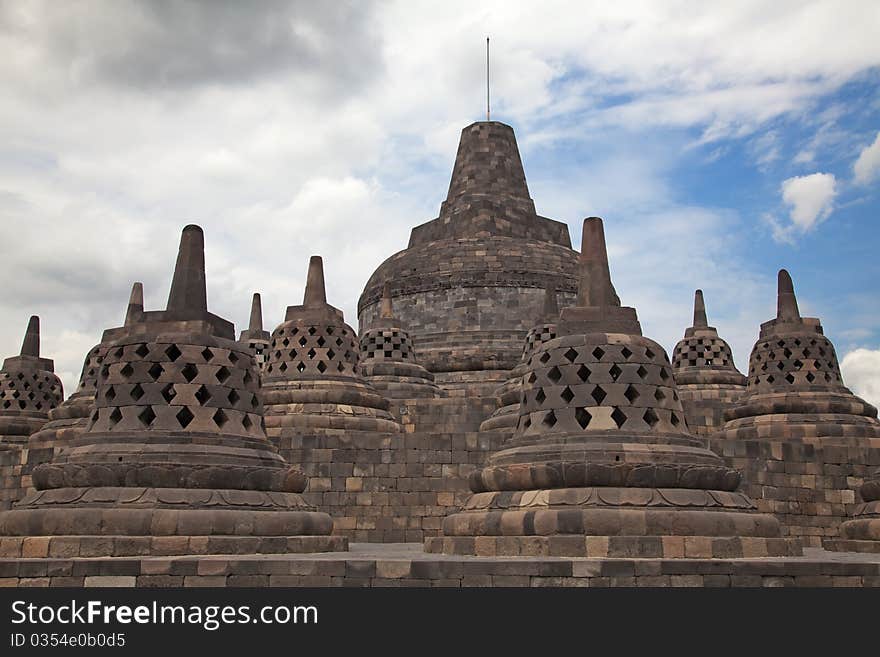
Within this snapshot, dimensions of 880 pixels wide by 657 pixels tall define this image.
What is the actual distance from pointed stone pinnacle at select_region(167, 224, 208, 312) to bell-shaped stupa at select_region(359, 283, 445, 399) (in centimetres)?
1134

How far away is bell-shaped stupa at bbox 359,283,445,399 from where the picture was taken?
23.9 m

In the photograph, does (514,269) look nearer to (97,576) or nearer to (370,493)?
(370,493)

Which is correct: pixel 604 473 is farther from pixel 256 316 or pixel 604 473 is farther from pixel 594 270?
pixel 256 316

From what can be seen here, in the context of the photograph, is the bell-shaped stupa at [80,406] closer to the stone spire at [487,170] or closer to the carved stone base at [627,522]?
the carved stone base at [627,522]

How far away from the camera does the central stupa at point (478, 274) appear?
27828mm

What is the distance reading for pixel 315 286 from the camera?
21.0 m

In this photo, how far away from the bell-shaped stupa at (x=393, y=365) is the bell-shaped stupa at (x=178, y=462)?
37.5ft

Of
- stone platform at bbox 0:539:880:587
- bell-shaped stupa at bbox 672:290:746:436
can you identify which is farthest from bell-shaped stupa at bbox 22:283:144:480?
bell-shaped stupa at bbox 672:290:746:436

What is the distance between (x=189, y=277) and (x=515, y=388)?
983 cm

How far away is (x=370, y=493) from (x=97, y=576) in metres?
7.62

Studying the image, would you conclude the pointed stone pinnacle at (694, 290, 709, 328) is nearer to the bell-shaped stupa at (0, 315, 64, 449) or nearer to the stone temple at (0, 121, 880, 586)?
the stone temple at (0, 121, 880, 586)

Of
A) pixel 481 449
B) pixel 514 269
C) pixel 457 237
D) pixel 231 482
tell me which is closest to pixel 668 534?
pixel 231 482

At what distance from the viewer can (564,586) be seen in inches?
337

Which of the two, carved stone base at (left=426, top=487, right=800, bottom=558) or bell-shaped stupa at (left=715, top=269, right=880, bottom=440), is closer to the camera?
carved stone base at (left=426, top=487, right=800, bottom=558)
